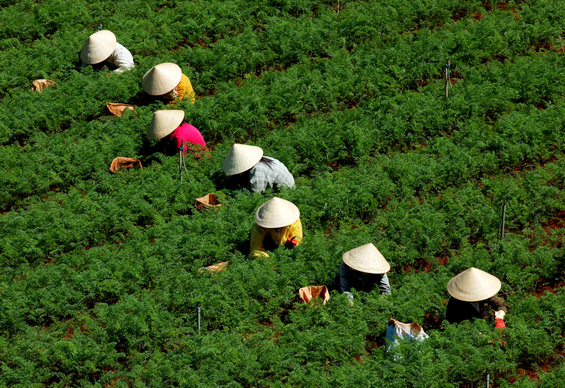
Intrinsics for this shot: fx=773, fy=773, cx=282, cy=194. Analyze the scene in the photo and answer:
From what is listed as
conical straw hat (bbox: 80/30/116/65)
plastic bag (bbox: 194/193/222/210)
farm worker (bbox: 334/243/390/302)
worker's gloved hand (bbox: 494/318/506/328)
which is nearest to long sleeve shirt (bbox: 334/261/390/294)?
farm worker (bbox: 334/243/390/302)

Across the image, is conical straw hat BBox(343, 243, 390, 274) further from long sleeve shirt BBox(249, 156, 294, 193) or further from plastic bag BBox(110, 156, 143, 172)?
plastic bag BBox(110, 156, 143, 172)

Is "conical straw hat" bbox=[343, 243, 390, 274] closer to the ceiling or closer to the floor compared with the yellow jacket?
closer to the ceiling

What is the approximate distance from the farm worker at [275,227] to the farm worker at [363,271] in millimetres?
1003

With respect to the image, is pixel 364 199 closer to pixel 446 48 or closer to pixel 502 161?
pixel 502 161

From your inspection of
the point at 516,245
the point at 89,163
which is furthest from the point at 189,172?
the point at 516,245

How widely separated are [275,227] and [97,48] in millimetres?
6618

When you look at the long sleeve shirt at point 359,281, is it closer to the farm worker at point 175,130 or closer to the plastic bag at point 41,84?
the farm worker at point 175,130

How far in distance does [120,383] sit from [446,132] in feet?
23.4

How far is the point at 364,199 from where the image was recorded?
11.4m

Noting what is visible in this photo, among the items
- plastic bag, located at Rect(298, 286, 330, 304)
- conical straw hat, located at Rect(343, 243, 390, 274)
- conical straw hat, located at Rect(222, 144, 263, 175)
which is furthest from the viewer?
conical straw hat, located at Rect(222, 144, 263, 175)

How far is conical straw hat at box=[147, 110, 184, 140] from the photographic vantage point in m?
12.8

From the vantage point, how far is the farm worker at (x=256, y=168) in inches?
463

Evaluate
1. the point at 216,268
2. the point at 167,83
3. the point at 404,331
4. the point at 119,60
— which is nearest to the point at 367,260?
the point at 404,331

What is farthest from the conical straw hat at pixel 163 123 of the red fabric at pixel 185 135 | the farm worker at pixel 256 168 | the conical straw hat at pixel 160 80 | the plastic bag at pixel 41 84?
the plastic bag at pixel 41 84
